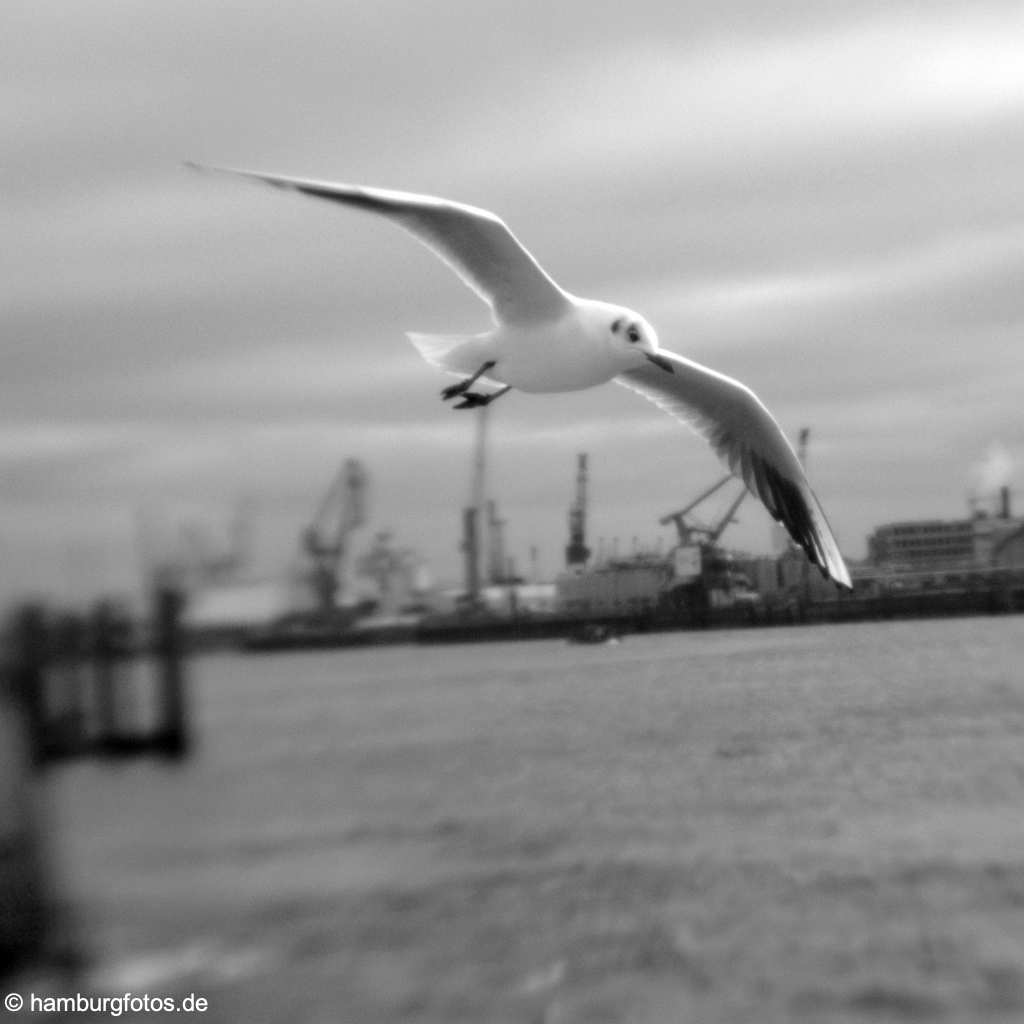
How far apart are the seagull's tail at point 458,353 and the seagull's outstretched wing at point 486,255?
24 centimetres

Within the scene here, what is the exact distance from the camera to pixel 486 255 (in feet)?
35.1

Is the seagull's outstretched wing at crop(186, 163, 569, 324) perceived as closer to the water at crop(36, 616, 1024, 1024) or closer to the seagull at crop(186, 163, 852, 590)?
the seagull at crop(186, 163, 852, 590)

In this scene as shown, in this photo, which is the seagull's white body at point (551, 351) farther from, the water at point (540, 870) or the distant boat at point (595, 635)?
the distant boat at point (595, 635)

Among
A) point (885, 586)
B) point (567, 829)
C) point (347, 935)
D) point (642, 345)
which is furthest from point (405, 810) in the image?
point (885, 586)

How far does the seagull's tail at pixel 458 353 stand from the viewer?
10.6 m

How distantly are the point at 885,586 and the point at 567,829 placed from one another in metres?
57.0

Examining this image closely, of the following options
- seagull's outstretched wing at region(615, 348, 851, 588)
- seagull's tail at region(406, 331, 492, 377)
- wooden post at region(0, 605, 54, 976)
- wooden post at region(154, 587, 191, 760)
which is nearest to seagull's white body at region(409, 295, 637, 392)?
seagull's tail at region(406, 331, 492, 377)

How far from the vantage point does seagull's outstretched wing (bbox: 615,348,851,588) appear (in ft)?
A: 43.0

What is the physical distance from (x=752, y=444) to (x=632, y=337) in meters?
A: 3.15

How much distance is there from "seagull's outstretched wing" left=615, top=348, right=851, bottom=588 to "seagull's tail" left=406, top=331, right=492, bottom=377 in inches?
96.8

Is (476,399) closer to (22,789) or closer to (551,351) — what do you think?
(551,351)

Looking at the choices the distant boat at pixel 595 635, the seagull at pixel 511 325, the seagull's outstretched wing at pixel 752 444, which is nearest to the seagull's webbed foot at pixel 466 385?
the seagull at pixel 511 325

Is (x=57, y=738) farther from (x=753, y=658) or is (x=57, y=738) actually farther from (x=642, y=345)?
(x=753, y=658)

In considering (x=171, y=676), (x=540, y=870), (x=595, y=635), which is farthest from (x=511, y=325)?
(x=595, y=635)
